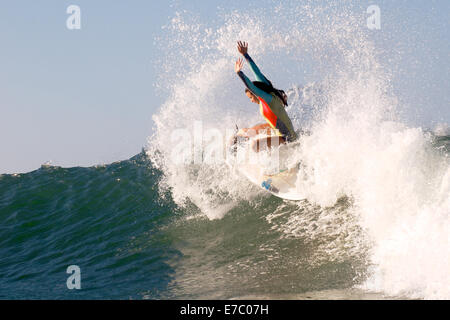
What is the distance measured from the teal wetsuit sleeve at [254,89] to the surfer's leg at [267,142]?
2.45 ft

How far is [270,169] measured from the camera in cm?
768

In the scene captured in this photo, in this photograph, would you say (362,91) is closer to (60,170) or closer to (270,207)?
(270,207)

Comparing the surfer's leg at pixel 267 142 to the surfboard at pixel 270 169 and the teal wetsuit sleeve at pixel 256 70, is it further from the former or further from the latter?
the teal wetsuit sleeve at pixel 256 70

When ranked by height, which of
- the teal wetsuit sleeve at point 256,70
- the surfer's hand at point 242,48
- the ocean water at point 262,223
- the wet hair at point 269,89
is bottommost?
the ocean water at point 262,223

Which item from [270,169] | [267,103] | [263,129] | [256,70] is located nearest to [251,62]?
[256,70]

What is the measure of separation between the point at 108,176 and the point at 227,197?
5.60m

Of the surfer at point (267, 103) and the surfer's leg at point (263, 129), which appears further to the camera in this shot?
the surfer's leg at point (263, 129)

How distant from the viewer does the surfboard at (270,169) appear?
24.3 ft

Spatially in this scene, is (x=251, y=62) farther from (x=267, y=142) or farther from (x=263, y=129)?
(x=267, y=142)

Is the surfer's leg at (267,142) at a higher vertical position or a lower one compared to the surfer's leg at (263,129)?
lower

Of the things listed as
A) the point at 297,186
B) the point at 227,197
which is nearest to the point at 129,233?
the point at 227,197

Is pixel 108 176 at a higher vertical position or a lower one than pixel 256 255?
higher

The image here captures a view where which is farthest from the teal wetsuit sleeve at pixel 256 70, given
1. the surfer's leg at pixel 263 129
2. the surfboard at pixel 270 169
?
the surfboard at pixel 270 169

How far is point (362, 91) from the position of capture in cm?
789
